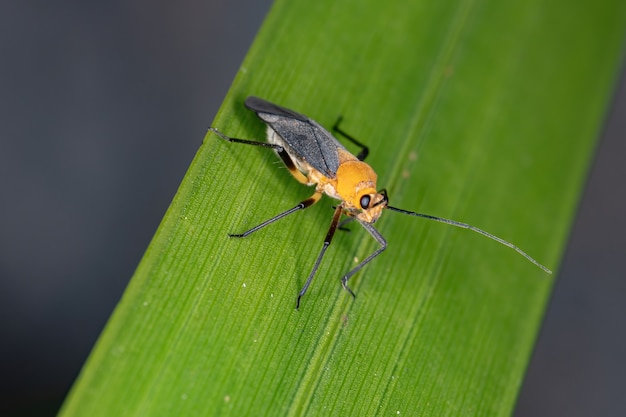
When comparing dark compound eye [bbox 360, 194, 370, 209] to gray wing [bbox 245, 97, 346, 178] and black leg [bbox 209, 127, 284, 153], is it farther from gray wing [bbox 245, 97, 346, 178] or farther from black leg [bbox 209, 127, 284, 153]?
black leg [bbox 209, 127, 284, 153]

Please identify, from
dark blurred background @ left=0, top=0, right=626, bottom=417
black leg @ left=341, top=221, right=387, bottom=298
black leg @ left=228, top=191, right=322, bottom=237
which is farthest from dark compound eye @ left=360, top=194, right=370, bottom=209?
dark blurred background @ left=0, top=0, right=626, bottom=417

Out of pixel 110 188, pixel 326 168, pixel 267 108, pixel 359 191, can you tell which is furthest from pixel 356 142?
pixel 110 188

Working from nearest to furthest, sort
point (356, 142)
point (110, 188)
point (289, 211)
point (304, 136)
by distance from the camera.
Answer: point (289, 211)
point (304, 136)
point (356, 142)
point (110, 188)

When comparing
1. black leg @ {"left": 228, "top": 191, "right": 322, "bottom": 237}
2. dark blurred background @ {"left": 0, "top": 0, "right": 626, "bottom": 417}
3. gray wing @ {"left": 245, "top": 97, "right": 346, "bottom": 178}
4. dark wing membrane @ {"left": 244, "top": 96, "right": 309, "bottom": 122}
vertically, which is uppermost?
dark wing membrane @ {"left": 244, "top": 96, "right": 309, "bottom": 122}

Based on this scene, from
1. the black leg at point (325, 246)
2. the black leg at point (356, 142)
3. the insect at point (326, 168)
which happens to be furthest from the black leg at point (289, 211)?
the black leg at point (356, 142)

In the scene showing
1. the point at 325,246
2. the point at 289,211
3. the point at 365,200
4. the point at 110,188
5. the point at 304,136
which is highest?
the point at 304,136

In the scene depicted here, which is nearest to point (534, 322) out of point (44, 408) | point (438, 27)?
point (438, 27)

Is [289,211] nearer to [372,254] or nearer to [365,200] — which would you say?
[365,200]

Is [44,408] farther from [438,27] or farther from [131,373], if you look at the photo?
[438,27]
